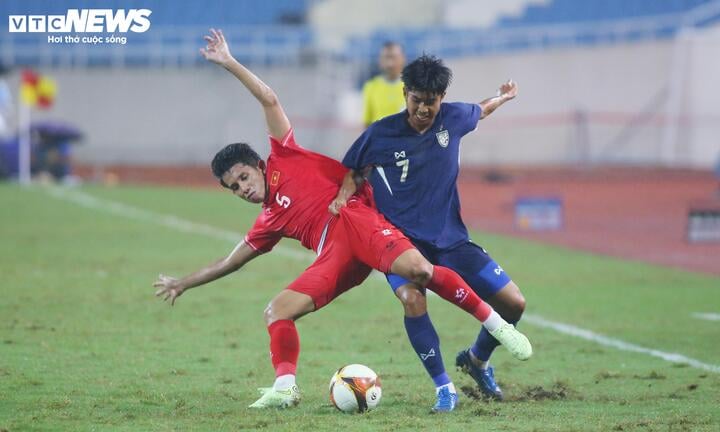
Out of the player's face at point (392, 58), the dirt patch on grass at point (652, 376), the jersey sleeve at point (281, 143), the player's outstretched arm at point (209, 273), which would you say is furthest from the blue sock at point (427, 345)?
the player's face at point (392, 58)

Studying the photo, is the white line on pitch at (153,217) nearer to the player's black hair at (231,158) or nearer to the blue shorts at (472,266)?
the blue shorts at (472,266)

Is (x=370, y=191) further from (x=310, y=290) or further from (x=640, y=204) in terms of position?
(x=640, y=204)

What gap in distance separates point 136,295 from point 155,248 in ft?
16.8

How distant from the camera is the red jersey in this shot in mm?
7793

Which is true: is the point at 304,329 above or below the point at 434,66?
below

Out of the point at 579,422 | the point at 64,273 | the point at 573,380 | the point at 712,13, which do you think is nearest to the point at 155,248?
the point at 64,273

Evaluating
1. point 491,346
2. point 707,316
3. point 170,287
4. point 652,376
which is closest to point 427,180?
point 491,346

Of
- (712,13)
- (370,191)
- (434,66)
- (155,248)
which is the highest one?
(712,13)

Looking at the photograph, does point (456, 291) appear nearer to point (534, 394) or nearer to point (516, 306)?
point (516, 306)

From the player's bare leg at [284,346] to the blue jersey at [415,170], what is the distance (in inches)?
31.3

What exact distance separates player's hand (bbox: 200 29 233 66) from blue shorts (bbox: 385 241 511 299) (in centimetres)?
160

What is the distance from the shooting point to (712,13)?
33.1 meters

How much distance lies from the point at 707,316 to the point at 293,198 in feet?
19.5

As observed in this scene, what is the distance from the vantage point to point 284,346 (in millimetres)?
7465
